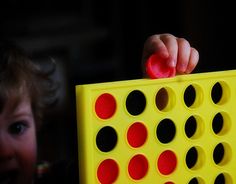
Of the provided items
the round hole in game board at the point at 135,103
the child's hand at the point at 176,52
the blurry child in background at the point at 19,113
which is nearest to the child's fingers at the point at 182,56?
the child's hand at the point at 176,52

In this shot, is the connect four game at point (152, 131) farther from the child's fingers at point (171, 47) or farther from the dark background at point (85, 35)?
the dark background at point (85, 35)

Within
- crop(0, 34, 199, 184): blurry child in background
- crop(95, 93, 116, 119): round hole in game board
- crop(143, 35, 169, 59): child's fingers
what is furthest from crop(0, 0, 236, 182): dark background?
crop(95, 93, 116, 119): round hole in game board

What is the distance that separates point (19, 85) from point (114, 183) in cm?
27

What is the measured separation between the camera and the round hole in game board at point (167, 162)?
0.36 m

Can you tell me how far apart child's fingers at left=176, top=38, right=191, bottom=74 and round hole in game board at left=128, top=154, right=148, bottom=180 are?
9 centimetres

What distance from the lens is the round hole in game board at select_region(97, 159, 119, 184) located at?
1.11ft

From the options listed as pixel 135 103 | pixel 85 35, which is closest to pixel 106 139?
pixel 135 103

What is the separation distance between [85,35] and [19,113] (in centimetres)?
14

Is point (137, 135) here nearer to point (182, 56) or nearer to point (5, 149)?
point (182, 56)

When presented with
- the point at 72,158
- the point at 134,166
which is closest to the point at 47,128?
the point at 72,158

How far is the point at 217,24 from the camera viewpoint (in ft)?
2.06

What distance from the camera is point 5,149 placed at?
532 mm

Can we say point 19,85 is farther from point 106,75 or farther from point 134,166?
point 134,166

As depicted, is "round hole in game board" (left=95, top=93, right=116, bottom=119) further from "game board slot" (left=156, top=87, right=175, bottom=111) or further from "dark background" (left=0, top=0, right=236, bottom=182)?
"dark background" (left=0, top=0, right=236, bottom=182)
